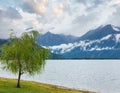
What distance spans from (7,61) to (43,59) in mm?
8368

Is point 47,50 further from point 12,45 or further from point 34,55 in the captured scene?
point 12,45

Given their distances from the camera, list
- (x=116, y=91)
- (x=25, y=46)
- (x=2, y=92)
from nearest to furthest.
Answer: (x=2, y=92) < (x=25, y=46) < (x=116, y=91)

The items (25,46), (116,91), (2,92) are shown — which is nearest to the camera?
(2,92)

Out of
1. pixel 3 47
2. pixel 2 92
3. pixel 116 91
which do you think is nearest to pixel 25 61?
pixel 3 47

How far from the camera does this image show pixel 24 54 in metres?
69.5

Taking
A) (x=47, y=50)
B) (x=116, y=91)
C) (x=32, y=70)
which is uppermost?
(x=47, y=50)

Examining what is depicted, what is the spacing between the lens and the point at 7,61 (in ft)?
234

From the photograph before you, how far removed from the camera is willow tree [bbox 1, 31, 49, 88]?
229 feet

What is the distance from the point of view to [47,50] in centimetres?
7256

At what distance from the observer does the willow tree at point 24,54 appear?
229 feet

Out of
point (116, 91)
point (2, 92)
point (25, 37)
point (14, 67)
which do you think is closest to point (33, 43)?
point (25, 37)

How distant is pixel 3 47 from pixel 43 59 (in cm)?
993

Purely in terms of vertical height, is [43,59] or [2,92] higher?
[43,59]

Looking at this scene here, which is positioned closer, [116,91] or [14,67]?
[14,67]
